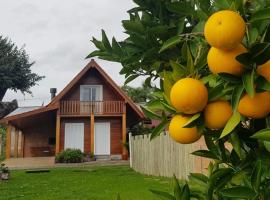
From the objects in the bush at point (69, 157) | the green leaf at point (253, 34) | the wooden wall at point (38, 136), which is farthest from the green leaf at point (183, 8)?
the wooden wall at point (38, 136)

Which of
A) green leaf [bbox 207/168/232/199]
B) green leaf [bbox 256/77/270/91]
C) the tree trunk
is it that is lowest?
green leaf [bbox 207/168/232/199]

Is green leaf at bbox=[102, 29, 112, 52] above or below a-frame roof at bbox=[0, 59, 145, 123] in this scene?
below

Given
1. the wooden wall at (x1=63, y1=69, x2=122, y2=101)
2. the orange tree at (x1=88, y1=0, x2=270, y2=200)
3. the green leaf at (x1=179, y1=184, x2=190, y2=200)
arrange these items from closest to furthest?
the orange tree at (x1=88, y1=0, x2=270, y2=200) → the green leaf at (x1=179, y1=184, x2=190, y2=200) → the wooden wall at (x1=63, y1=69, x2=122, y2=101)

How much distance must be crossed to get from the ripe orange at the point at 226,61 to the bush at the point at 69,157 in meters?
27.5

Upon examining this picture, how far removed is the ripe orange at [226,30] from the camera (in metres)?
1.20

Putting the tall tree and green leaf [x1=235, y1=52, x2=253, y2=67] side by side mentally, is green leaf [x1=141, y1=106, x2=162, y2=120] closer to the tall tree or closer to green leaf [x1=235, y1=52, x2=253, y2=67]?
green leaf [x1=235, y1=52, x2=253, y2=67]

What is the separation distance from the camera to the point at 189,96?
1328 mm

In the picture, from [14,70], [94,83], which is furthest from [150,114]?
[14,70]

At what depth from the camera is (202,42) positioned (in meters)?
1.55

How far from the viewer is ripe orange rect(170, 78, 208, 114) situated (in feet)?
4.38

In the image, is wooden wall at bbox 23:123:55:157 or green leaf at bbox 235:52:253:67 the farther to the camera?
wooden wall at bbox 23:123:55:157

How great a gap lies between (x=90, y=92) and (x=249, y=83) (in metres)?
31.3

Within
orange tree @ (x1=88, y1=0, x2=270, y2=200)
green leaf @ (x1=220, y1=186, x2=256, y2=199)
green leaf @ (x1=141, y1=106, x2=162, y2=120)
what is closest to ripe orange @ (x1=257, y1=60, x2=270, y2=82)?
orange tree @ (x1=88, y1=0, x2=270, y2=200)

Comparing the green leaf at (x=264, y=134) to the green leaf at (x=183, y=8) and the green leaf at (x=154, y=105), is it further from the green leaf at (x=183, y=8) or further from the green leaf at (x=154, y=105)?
the green leaf at (x=183, y=8)
